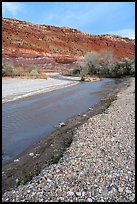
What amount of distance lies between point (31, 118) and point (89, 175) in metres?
7.73

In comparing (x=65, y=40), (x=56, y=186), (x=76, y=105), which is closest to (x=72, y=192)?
(x=56, y=186)

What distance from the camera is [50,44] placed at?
72.5 m

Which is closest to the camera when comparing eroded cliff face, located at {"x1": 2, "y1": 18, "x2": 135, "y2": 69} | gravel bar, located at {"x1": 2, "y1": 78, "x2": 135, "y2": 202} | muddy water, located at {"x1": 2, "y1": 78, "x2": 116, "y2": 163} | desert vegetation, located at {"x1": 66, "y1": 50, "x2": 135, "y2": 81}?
gravel bar, located at {"x1": 2, "y1": 78, "x2": 135, "y2": 202}

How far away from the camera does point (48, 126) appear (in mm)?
11000

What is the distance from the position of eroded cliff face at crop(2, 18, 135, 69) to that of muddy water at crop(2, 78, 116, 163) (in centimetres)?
3385

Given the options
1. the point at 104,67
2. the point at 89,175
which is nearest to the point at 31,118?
the point at 89,175

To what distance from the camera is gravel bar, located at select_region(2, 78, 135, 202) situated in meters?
4.57

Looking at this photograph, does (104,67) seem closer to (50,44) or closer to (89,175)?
(50,44)

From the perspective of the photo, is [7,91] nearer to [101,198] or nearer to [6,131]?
[6,131]

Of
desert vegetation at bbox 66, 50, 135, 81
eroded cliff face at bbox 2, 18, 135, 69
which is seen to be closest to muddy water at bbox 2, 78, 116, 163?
desert vegetation at bbox 66, 50, 135, 81

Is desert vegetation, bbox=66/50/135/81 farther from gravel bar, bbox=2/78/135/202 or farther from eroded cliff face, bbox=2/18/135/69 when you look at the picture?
gravel bar, bbox=2/78/135/202

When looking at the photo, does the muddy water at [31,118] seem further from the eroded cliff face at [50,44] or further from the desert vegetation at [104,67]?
the eroded cliff face at [50,44]

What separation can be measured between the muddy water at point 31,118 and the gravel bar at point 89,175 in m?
2.23

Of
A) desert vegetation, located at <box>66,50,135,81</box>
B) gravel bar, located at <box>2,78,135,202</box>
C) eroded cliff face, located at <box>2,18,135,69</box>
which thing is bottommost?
gravel bar, located at <box>2,78,135,202</box>
